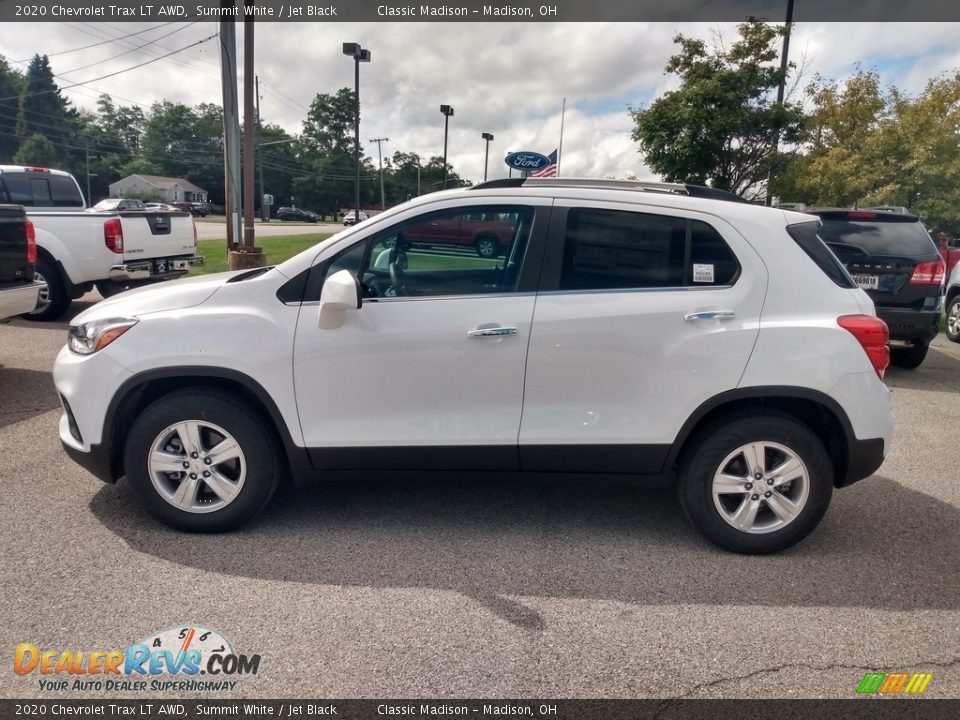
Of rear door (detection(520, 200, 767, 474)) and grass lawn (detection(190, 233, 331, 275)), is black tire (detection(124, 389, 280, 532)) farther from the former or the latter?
grass lawn (detection(190, 233, 331, 275))

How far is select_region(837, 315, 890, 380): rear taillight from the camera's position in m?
3.43

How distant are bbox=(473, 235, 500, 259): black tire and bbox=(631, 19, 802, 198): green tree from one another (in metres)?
11.0

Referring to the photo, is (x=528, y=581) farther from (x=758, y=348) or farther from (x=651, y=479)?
(x=758, y=348)

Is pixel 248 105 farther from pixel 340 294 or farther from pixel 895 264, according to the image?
pixel 340 294

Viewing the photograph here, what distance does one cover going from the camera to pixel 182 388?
3.66m

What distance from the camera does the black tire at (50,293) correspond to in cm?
908

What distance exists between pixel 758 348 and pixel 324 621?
2387mm

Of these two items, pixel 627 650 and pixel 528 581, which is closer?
pixel 627 650

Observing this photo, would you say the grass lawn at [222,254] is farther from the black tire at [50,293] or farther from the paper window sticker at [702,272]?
the paper window sticker at [702,272]

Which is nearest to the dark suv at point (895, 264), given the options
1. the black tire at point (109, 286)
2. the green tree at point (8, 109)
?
the black tire at point (109, 286)

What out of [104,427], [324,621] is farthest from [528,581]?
[104,427]

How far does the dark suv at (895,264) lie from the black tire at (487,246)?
5.44 metres

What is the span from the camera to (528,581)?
3354 mm

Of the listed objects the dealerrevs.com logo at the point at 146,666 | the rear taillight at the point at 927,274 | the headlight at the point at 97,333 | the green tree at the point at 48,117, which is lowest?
the dealerrevs.com logo at the point at 146,666
